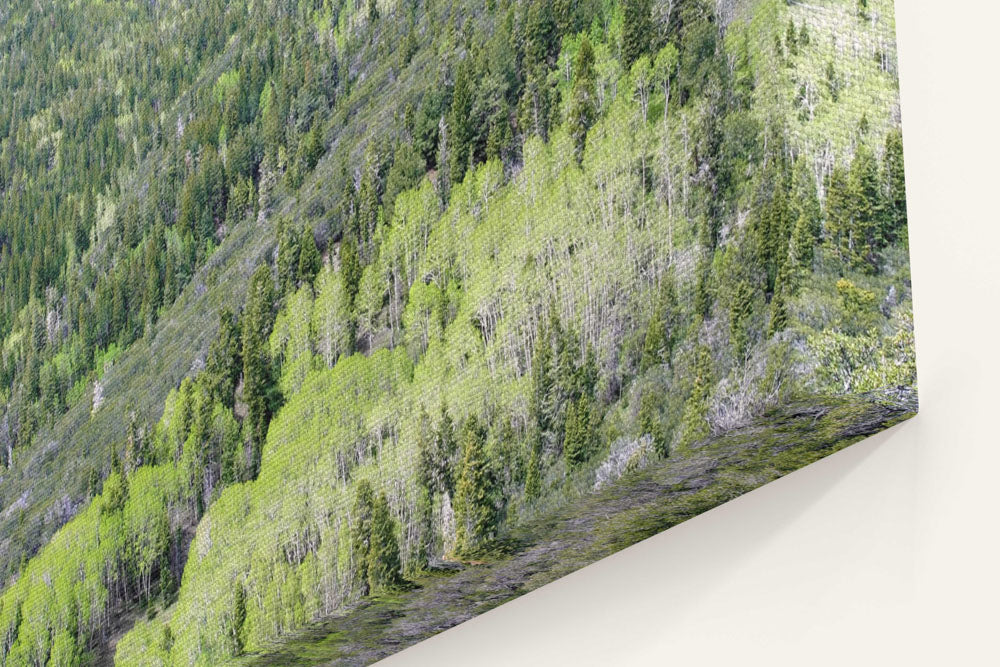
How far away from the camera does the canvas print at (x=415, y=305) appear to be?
17.0 feet

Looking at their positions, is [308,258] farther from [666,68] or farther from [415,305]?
[666,68]

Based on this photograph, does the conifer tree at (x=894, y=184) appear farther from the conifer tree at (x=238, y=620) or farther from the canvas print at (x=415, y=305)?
the conifer tree at (x=238, y=620)

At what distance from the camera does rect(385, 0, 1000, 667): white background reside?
16.4 ft

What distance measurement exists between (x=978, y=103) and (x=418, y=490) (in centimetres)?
268

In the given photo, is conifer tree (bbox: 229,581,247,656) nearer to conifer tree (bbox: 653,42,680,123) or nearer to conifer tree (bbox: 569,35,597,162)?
conifer tree (bbox: 569,35,597,162)

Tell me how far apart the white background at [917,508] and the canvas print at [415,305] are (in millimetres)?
112

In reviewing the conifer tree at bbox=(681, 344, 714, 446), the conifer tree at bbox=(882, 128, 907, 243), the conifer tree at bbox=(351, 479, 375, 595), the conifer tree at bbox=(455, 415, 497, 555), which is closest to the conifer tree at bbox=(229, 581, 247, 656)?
the conifer tree at bbox=(351, 479, 375, 595)

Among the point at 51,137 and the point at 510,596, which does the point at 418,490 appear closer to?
the point at 510,596

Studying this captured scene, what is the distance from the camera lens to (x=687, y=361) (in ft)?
17.7

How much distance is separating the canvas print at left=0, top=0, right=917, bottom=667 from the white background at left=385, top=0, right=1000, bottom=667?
0.11 meters

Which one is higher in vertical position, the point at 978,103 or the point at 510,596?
the point at 978,103

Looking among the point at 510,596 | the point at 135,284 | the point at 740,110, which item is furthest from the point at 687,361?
the point at 135,284

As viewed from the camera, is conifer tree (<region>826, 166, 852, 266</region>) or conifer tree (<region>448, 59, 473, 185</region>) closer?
conifer tree (<region>826, 166, 852, 266</region>)

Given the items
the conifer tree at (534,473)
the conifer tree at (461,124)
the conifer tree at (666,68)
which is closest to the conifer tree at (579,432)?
the conifer tree at (534,473)
